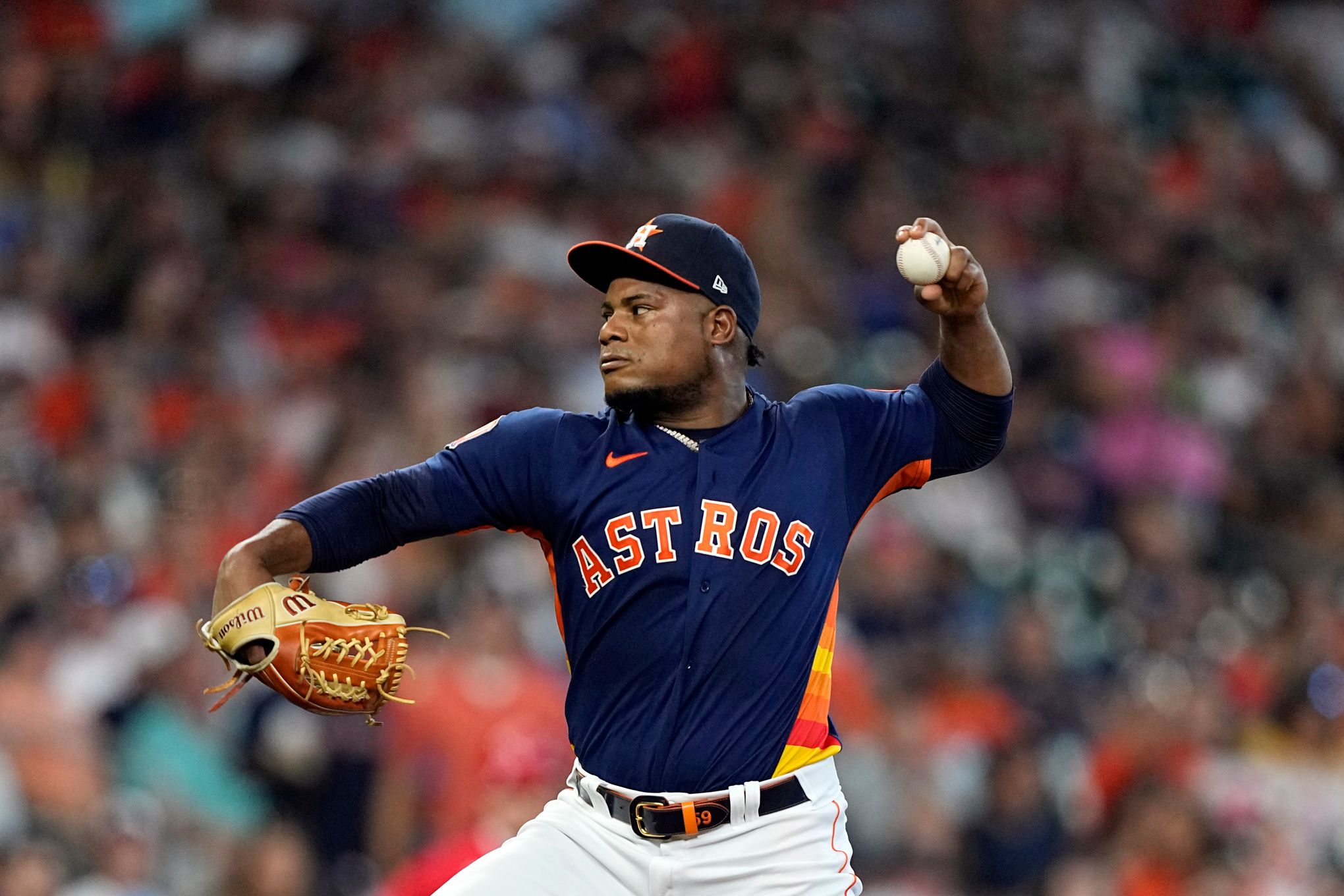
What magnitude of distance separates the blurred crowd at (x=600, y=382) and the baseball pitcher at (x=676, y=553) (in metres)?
1.78

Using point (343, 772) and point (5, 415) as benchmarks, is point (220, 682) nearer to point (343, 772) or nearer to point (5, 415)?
point (343, 772)

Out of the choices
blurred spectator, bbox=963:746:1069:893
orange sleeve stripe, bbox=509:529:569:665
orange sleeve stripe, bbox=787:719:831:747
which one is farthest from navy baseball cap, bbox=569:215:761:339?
blurred spectator, bbox=963:746:1069:893

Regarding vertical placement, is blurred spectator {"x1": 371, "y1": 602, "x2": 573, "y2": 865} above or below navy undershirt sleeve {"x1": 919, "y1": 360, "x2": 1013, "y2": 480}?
below

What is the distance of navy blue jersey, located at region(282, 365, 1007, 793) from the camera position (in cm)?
372

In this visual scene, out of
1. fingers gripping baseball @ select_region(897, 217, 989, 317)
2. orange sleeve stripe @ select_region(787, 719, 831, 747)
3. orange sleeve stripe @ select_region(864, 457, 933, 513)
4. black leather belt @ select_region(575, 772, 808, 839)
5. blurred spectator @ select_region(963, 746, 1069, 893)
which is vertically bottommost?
blurred spectator @ select_region(963, 746, 1069, 893)

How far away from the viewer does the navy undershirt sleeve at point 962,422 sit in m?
4.04

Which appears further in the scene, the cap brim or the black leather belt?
the cap brim

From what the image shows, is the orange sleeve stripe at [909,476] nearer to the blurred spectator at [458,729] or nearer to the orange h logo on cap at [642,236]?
the orange h logo on cap at [642,236]

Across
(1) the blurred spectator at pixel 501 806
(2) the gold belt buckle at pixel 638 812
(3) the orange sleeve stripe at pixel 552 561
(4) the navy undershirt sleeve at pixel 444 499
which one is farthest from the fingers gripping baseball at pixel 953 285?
(1) the blurred spectator at pixel 501 806

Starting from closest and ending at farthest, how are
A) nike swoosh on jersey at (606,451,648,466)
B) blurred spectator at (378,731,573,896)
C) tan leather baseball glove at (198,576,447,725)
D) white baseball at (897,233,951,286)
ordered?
tan leather baseball glove at (198,576,447,725) → white baseball at (897,233,951,286) → nike swoosh on jersey at (606,451,648,466) → blurred spectator at (378,731,573,896)

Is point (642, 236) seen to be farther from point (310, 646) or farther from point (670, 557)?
point (310, 646)

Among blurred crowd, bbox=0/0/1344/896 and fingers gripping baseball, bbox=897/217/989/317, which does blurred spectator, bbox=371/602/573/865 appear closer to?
blurred crowd, bbox=0/0/1344/896

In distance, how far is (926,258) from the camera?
12.4 feet

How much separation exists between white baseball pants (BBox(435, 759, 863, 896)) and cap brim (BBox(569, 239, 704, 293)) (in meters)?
1.14
